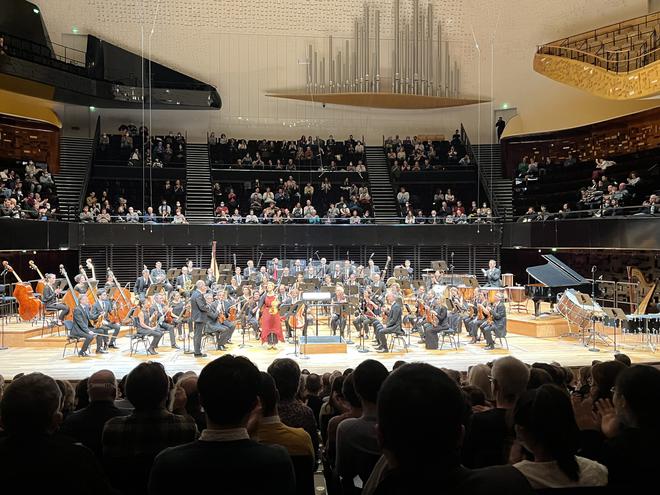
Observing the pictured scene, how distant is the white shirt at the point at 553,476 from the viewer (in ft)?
6.58

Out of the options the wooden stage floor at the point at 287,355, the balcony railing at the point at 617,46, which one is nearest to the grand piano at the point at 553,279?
the wooden stage floor at the point at 287,355

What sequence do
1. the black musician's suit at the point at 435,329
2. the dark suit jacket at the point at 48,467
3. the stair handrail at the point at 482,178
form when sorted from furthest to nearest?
the stair handrail at the point at 482,178
the black musician's suit at the point at 435,329
the dark suit jacket at the point at 48,467

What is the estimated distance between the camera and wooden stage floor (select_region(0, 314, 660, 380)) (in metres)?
9.96

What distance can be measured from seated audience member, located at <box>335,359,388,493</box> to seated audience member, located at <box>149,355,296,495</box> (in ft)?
2.73

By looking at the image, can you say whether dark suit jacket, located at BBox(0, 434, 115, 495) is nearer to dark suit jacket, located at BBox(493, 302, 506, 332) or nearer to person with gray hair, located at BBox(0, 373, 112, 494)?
person with gray hair, located at BBox(0, 373, 112, 494)

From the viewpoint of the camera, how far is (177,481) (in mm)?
1768

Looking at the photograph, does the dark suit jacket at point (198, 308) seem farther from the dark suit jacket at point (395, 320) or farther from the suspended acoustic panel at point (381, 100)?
the suspended acoustic panel at point (381, 100)

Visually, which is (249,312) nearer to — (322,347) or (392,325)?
(322,347)

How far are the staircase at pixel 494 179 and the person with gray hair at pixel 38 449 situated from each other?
2109cm

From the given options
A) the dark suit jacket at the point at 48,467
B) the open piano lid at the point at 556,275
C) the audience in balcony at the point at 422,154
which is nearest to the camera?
the dark suit jacket at the point at 48,467

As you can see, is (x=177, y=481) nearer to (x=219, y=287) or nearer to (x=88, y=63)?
(x=219, y=287)

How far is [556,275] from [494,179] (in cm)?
1139

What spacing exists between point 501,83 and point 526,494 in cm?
2418

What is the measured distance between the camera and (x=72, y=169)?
2272 centimetres
